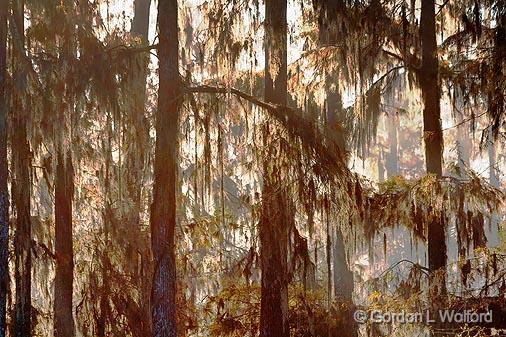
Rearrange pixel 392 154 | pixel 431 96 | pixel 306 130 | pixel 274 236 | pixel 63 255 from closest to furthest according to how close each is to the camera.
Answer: pixel 306 130
pixel 274 236
pixel 431 96
pixel 63 255
pixel 392 154

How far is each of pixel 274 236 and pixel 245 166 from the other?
1.05 meters

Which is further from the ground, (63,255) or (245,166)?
(245,166)

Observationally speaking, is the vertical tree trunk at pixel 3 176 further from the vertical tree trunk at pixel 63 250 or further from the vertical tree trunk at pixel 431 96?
the vertical tree trunk at pixel 431 96

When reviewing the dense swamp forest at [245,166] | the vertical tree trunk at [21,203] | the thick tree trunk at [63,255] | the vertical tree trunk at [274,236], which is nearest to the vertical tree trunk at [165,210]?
the dense swamp forest at [245,166]

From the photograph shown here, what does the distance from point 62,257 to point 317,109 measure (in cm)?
514

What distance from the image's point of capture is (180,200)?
39.6ft

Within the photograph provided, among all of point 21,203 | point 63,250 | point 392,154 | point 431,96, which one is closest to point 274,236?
point 431,96

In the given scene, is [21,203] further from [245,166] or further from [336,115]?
[336,115]

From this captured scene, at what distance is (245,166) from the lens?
32.3ft

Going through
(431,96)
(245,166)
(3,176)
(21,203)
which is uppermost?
(431,96)

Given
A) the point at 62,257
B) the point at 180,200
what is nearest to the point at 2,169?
the point at 62,257

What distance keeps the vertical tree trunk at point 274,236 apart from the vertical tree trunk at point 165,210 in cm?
139

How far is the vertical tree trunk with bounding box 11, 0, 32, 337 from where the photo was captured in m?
8.95

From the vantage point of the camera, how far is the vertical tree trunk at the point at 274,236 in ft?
31.3
